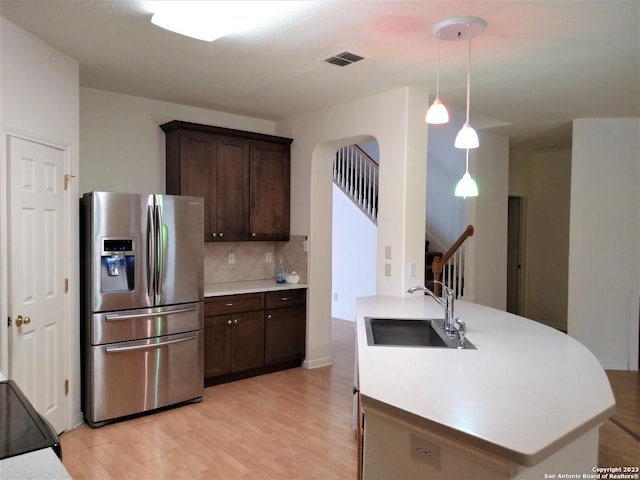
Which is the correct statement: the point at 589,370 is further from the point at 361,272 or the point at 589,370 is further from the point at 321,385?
the point at 361,272

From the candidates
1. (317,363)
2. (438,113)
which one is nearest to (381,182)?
(438,113)

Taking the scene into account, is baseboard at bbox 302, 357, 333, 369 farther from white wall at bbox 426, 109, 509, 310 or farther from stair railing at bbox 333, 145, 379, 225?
stair railing at bbox 333, 145, 379, 225

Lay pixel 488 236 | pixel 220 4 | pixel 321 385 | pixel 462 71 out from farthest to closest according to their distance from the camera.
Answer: pixel 488 236, pixel 321 385, pixel 462 71, pixel 220 4

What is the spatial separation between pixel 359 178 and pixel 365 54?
14.4 ft

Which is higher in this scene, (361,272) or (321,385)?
(361,272)

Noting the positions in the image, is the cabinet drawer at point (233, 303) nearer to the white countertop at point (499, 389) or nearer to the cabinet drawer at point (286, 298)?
the cabinet drawer at point (286, 298)

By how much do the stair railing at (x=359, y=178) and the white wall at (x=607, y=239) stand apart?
2895 mm

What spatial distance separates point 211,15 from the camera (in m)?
2.52

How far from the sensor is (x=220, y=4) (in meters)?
2.41

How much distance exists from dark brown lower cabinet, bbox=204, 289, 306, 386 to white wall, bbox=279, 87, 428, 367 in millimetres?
166

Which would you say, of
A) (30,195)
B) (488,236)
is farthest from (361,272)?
(30,195)

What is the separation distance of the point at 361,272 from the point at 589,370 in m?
5.23

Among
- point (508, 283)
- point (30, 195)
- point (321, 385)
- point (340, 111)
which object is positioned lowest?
point (321, 385)

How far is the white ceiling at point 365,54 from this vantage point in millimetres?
2459
